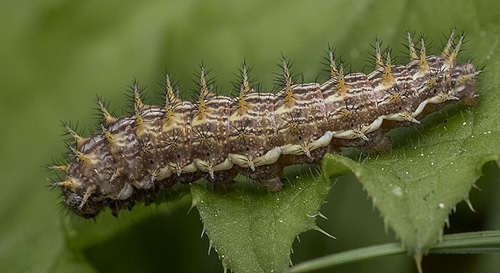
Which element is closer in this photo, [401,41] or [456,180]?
[456,180]

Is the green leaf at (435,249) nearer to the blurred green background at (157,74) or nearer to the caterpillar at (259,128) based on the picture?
the caterpillar at (259,128)

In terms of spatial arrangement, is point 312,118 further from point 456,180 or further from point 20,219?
point 20,219

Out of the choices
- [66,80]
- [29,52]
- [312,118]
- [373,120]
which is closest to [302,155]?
[312,118]

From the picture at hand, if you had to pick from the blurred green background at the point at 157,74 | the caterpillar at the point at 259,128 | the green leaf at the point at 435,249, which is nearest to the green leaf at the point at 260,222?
the caterpillar at the point at 259,128

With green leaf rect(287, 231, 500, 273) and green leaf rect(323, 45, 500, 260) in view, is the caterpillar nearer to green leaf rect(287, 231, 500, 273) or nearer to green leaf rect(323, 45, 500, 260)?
green leaf rect(323, 45, 500, 260)

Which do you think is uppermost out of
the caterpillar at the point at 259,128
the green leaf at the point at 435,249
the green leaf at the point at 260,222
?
the caterpillar at the point at 259,128

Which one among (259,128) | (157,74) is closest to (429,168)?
(259,128)
